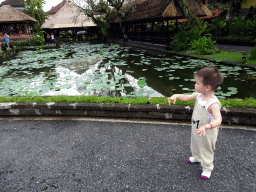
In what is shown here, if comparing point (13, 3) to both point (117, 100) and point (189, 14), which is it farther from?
point (117, 100)

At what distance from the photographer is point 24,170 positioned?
185 cm

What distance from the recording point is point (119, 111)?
281 cm

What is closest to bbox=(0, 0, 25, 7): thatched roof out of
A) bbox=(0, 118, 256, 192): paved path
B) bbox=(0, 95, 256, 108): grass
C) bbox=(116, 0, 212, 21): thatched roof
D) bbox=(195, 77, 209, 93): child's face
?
bbox=(116, 0, 212, 21): thatched roof

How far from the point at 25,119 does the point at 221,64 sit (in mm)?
6201

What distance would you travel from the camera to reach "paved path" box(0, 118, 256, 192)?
1626mm

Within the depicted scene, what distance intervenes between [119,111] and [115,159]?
0.99 m

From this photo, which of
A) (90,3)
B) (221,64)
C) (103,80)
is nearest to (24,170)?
(103,80)

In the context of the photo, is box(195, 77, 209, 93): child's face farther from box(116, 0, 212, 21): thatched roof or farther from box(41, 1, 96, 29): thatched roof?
box(41, 1, 96, 29): thatched roof

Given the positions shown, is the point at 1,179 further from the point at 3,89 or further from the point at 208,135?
the point at 3,89

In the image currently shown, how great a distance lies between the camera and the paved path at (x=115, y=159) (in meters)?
1.63

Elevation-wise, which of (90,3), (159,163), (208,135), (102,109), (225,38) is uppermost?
(90,3)

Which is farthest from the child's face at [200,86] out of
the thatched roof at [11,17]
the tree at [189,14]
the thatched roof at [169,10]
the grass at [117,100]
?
the thatched roof at [11,17]

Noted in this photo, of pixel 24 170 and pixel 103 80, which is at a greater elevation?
pixel 103 80

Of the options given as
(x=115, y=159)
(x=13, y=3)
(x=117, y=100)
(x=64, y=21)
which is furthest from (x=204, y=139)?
(x=13, y=3)
